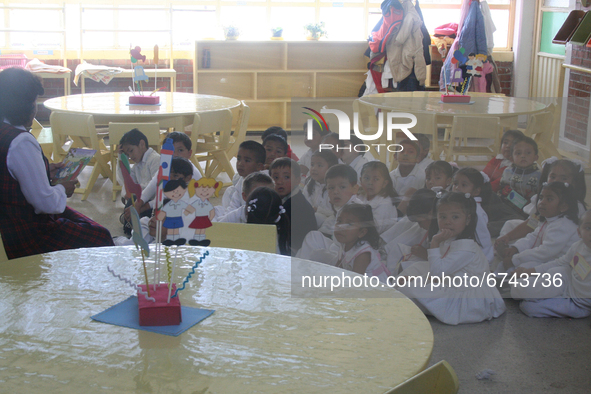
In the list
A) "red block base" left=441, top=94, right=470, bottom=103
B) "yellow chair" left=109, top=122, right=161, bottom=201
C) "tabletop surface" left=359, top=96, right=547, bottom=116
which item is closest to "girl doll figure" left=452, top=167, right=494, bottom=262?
"tabletop surface" left=359, top=96, right=547, bottom=116

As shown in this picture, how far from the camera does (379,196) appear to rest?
118 inches

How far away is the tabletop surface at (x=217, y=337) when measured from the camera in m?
1.16

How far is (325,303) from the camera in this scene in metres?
1.55

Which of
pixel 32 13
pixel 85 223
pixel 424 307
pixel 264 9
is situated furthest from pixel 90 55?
pixel 424 307

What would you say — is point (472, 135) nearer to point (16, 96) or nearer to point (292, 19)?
point (16, 96)

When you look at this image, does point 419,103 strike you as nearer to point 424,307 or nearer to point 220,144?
point 220,144

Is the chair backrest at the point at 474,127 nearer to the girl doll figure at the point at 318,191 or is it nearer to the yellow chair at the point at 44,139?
the girl doll figure at the point at 318,191

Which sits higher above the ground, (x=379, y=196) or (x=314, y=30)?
(x=314, y=30)

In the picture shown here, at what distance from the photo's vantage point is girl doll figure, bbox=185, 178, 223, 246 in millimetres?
1422

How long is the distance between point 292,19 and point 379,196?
5934 mm

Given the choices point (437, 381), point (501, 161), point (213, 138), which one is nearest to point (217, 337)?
point (437, 381)

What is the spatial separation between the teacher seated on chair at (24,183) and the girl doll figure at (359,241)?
1.27m

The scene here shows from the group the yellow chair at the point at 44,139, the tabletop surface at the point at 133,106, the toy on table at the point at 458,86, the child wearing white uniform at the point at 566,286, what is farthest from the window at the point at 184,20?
the child wearing white uniform at the point at 566,286

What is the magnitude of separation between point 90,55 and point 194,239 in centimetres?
713
